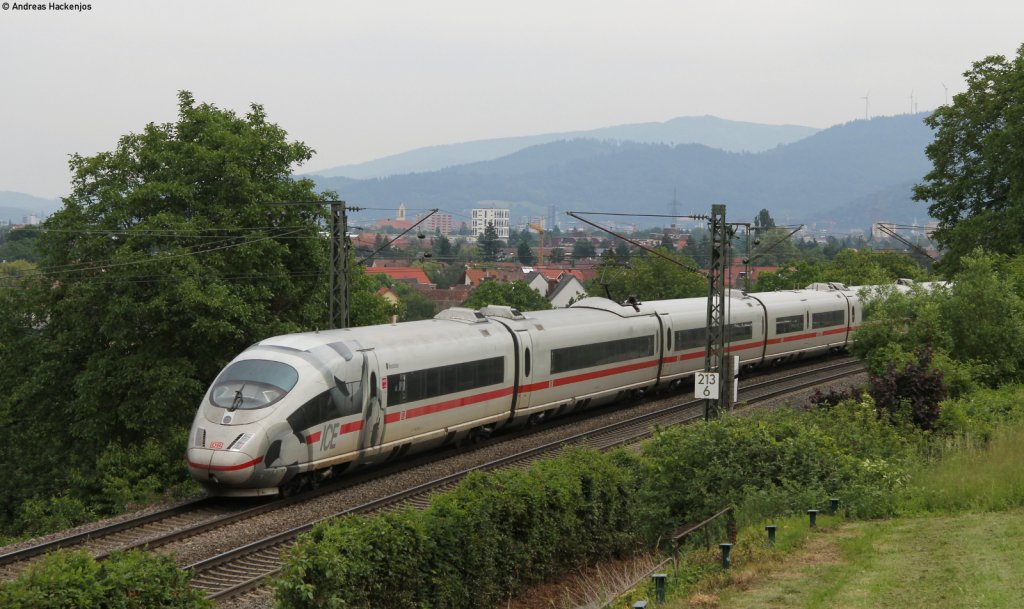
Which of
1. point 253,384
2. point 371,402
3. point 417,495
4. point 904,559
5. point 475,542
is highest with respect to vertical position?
point 253,384

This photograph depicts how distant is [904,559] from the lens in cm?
1325

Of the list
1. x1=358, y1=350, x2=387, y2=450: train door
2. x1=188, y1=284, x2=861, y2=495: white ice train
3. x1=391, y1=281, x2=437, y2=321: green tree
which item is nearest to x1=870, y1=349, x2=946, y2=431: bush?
x1=188, y1=284, x2=861, y2=495: white ice train

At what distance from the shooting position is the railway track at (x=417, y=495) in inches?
617

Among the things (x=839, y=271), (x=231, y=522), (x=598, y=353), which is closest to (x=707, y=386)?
(x=598, y=353)

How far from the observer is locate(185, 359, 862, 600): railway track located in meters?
15.7

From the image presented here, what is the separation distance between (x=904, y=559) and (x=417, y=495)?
34.8 ft

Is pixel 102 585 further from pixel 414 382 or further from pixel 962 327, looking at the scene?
pixel 962 327

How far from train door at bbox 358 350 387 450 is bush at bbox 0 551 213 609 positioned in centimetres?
1063

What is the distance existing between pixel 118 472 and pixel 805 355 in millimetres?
30096

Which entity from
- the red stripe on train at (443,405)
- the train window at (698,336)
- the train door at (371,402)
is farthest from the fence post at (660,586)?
the train window at (698,336)

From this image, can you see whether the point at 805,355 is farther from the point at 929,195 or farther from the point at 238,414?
the point at 238,414

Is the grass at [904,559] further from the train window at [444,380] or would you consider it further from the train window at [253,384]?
the train window at [444,380]

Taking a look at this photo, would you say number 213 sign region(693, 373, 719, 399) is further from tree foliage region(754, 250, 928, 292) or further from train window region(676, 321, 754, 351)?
tree foliage region(754, 250, 928, 292)

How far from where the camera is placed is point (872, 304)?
113 feet
